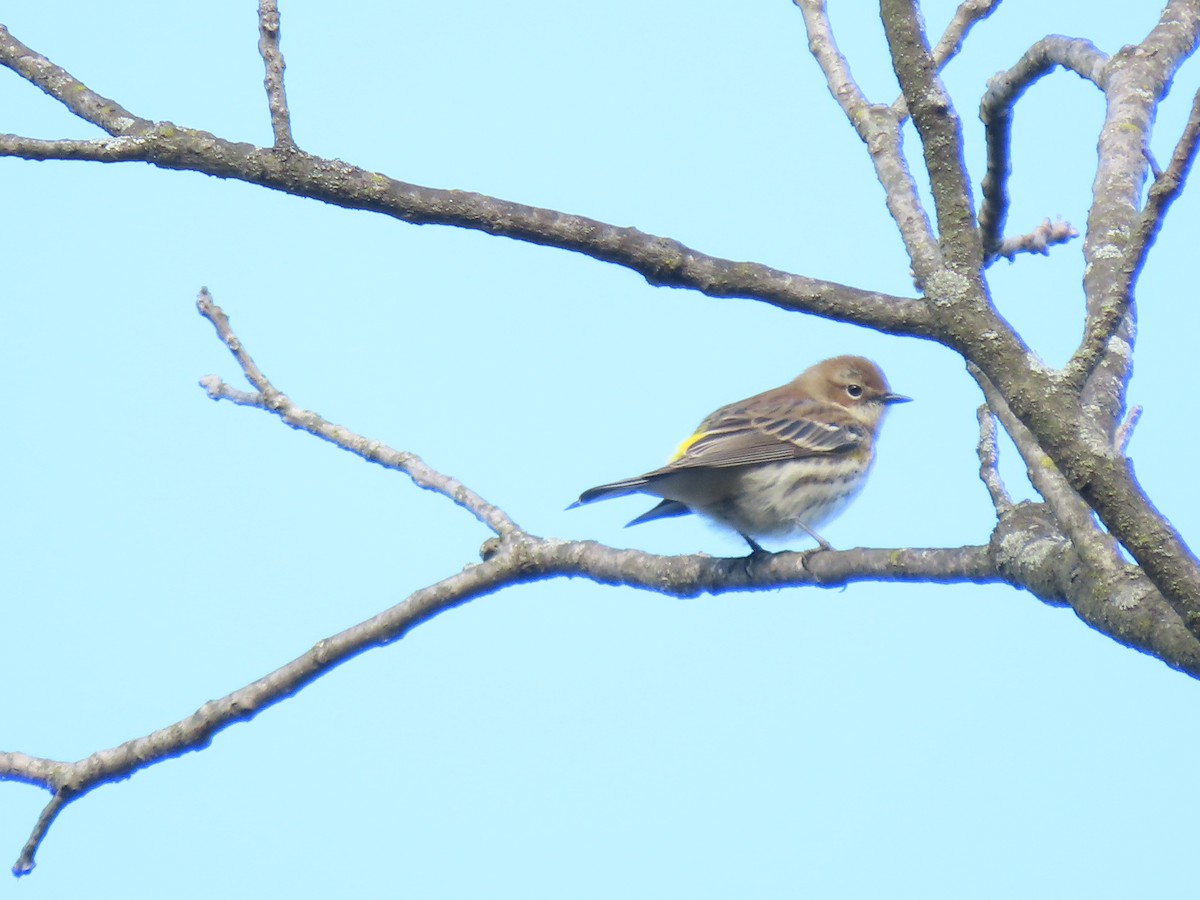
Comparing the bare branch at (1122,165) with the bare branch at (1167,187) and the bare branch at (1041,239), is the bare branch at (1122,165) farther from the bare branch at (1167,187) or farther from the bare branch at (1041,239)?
→ the bare branch at (1041,239)

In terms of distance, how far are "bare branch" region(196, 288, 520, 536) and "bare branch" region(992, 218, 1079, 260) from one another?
3308 millimetres

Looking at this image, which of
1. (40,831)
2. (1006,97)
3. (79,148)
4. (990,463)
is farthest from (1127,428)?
(40,831)

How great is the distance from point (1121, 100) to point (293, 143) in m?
4.03

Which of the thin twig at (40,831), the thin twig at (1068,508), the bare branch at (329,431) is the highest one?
the bare branch at (329,431)

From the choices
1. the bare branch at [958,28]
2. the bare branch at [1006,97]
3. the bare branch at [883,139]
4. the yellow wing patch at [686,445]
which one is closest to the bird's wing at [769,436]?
the yellow wing patch at [686,445]

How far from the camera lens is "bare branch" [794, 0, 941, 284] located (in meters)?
3.66

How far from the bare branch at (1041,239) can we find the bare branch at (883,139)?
1515mm

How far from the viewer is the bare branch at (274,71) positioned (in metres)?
3.34

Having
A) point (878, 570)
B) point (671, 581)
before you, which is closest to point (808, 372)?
point (671, 581)

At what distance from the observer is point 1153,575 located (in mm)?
2748

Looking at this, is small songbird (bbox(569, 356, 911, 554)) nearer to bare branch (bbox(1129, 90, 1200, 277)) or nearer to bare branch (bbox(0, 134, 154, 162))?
bare branch (bbox(0, 134, 154, 162))

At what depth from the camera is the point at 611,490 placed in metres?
6.70

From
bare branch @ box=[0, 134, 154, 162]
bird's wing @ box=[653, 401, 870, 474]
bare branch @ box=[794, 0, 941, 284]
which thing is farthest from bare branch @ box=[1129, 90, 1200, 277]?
bird's wing @ box=[653, 401, 870, 474]

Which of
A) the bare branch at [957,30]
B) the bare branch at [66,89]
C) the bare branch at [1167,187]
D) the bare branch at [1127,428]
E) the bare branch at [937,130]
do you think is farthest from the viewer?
the bare branch at [957,30]
